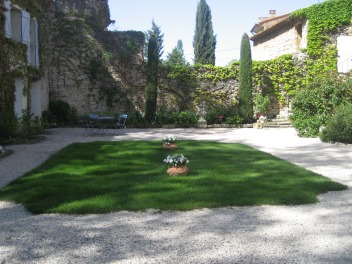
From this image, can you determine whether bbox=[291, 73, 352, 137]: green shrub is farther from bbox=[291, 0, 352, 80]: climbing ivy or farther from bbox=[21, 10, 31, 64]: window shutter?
bbox=[21, 10, 31, 64]: window shutter

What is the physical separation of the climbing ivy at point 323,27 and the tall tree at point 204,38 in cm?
1016

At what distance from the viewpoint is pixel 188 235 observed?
3.68 meters

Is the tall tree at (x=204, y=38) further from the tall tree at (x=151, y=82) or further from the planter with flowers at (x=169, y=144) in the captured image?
the planter with flowers at (x=169, y=144)

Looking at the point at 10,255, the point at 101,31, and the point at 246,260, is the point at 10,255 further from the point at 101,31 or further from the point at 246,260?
the point at 101,31

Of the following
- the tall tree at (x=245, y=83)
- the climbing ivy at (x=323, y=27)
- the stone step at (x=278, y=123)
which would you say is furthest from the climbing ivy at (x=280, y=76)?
the stone step at (x=278, y=123)

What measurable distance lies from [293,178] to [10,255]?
14.6 ft

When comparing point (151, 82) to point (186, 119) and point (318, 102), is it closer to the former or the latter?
point (186, 119)

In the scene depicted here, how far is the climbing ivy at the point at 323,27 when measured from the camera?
66.1 ft

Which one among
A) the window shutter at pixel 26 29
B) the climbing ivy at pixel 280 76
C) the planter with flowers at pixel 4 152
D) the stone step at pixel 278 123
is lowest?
the planter with flowers at pixel 4 152

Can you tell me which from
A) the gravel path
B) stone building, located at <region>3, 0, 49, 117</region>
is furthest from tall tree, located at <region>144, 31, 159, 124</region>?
the gravel path

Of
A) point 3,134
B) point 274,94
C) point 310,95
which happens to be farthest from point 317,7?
point 3,134

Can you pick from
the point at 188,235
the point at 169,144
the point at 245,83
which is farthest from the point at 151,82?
the point at 188,235

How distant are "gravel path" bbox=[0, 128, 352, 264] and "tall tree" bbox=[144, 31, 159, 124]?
13470 millimetres

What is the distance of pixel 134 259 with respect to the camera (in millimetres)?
3117
